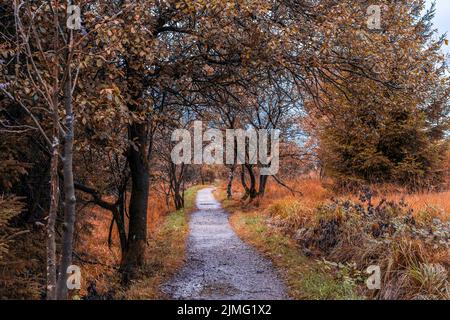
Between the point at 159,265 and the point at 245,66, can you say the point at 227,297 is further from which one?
the point at 245,66

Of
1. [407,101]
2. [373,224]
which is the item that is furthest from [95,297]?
[407,101]

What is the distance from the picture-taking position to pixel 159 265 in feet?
23.1

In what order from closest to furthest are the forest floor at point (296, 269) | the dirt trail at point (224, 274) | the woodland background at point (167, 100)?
the woodland background at point (167, 100) → the forest floor at point (296, 269) → the dirt trail at point (224, 274)

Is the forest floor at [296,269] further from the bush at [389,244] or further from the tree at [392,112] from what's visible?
the tree at [392,112]

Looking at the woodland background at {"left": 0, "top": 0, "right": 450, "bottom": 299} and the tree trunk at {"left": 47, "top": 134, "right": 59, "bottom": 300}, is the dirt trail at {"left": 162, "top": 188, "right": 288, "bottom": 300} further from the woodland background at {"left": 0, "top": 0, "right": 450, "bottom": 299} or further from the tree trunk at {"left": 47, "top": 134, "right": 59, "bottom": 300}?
the tree trunk at {"left": 47, "top": 134, "right": 59, "bottom": 300}

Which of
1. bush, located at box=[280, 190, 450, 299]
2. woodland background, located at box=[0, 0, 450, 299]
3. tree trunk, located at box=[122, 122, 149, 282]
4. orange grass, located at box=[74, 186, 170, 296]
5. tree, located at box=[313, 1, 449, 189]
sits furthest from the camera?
→ tree trunk, located at box=[122, 122, 149, 282]

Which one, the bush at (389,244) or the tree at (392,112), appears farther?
the tree at (392,112)

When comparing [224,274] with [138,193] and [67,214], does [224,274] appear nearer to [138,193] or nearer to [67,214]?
[138,193]

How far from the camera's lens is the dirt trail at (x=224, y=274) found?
5.52 metres

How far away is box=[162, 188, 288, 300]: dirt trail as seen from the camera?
5.52 metres

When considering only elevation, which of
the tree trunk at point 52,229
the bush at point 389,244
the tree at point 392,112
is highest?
the tree at point 392,112

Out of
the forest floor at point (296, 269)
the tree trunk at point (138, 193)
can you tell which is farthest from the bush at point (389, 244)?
the tree trunk at point (138, 193)

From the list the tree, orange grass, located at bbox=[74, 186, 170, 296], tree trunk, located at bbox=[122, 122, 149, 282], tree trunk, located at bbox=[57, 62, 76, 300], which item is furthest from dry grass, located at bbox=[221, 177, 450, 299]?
tree trunk, located at bbox=[57, 62, 76, 300]

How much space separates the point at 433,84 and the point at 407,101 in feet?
2.64
